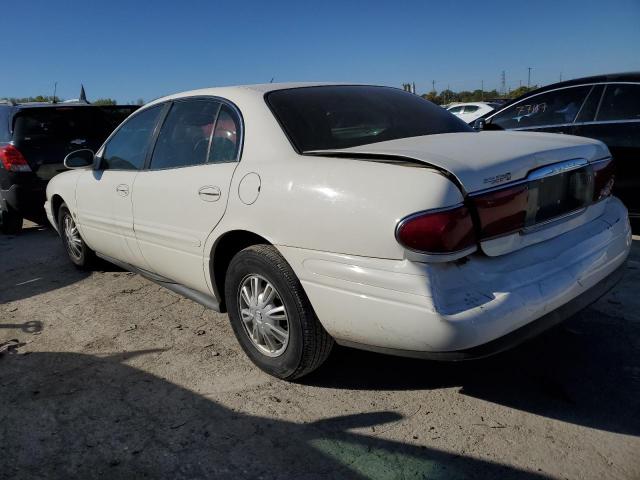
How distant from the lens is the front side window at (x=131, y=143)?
389 cm

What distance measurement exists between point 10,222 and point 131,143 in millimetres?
4087

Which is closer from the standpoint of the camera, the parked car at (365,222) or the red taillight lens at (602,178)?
the parked car at (365,222)

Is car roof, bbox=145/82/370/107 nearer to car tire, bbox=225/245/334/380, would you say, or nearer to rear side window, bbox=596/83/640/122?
car tire, bbox=225/245/334/380

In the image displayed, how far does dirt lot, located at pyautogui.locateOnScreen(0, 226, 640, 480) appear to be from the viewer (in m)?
2.24

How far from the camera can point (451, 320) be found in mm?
2090

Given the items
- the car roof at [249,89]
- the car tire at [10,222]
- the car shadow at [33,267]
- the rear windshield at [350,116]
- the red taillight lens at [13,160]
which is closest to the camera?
the rear windshield at [350,116]

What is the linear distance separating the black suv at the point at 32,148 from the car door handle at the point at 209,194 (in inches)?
181

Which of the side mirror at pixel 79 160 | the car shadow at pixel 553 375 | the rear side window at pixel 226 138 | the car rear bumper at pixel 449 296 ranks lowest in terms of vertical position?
the car shadow at pixel 553 375

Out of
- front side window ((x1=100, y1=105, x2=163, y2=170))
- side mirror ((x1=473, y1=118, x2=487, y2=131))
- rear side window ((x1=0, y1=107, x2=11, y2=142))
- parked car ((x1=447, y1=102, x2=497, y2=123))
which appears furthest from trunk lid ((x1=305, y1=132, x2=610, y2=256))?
parked car ((x1=447, y1=102, x2=497, y2=123))

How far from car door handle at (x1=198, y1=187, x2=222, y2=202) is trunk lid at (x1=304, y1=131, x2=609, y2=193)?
2.07 feet

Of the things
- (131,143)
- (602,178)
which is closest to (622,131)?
(602,178)

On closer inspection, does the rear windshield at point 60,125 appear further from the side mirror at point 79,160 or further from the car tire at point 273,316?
the car tire at point 273,316

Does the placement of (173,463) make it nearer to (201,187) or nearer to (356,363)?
(356,363)

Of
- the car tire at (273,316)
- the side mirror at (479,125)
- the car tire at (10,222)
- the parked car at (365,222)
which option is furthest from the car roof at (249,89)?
the car tire at (10,222)
